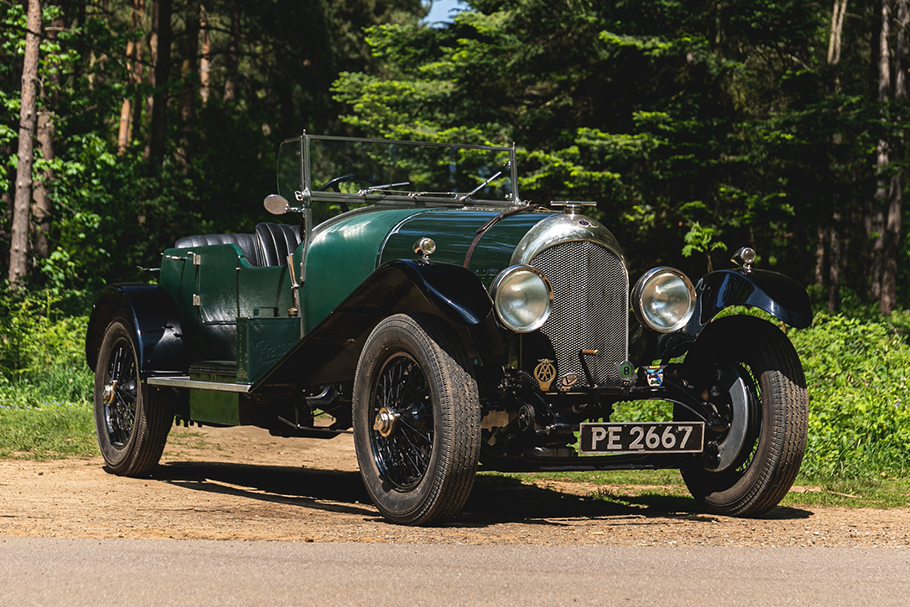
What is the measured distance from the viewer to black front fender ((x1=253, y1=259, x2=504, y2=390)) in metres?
4.94

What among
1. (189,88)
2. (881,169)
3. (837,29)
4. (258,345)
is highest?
(837,29)

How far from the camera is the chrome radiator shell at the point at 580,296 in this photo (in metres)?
5.43

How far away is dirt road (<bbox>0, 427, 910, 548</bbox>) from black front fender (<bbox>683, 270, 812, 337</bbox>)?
3.58 ft

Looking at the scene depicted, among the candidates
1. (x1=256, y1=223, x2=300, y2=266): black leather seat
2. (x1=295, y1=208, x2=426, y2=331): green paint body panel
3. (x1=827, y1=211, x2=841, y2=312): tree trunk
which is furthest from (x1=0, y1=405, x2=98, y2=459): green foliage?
(x1=827, y1=211, x2=841, y2=312): tree trunk

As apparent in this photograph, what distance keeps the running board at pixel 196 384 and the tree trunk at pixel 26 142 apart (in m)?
9.71

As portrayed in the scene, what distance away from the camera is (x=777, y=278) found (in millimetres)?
5793

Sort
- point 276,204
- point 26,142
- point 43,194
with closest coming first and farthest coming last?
point 276,204 → point 26,142 → point 43,194

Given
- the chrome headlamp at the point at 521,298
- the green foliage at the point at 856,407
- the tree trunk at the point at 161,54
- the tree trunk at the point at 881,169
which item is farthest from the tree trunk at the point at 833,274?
the chrome headlamp at the point at 521,298

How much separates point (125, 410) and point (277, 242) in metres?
1.80

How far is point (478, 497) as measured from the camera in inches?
258

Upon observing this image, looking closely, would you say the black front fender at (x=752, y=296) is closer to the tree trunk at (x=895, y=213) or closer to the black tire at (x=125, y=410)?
the black tire at (x=125, y=410)

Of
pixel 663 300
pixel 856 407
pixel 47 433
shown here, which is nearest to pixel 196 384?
pixel 663 300

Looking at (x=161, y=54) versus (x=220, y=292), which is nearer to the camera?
(x=220, y=292)

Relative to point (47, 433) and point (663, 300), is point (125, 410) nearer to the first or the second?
point (47, 433)
